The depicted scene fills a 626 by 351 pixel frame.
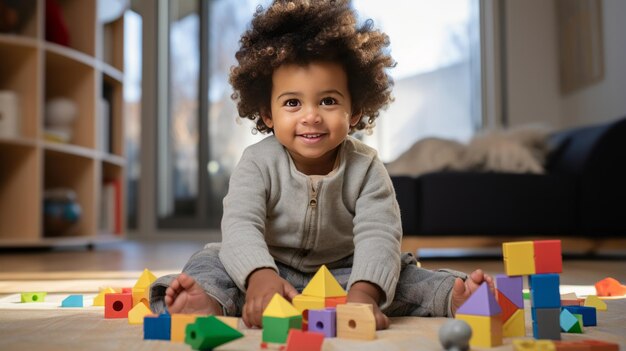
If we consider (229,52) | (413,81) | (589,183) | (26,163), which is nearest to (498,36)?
(413,81)

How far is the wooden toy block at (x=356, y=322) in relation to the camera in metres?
0.71

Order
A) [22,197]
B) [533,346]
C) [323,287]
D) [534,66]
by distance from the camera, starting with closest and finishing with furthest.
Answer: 1. [533,346]
2. [323,287]
3. [22,197]
4. [534,66]

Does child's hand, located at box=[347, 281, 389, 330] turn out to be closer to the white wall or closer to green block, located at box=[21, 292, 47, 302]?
green block, located at box=[21, 292, 47, 302]

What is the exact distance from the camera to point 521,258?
694 mm

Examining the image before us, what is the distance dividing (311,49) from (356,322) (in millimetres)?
413

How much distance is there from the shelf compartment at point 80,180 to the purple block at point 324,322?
2.50 meters

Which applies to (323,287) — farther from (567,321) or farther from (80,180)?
(80,180)

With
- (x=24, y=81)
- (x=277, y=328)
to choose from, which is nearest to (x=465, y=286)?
(x=277, y=328)

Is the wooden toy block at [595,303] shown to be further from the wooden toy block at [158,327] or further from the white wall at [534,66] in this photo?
the white wall at [534,66]

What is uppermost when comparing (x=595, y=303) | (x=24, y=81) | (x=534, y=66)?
(x=534, y=66)

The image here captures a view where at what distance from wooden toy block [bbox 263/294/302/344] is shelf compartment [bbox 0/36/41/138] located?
229 centimetres

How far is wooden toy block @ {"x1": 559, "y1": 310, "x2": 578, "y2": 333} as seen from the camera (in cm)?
76

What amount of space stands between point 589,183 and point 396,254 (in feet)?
5.17

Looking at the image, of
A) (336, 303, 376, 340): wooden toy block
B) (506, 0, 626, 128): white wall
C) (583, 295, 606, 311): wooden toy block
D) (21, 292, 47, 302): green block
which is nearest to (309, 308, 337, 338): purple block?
(336, 303, 376, 340): wooden toy block
